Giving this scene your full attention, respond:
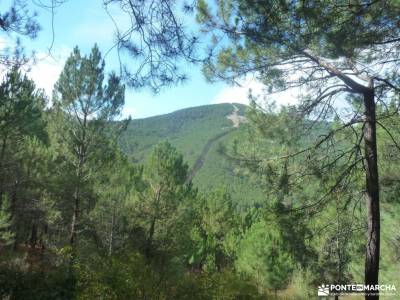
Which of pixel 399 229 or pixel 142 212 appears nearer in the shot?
pixel 399 229

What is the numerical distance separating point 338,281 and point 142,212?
10.1m

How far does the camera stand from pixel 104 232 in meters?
19.3

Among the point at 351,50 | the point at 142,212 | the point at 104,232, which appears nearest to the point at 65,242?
the point at 104,232

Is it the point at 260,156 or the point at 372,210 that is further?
the point at 260,156

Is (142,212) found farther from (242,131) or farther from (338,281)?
(242,131)

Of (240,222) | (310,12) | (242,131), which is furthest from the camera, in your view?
(240,222)

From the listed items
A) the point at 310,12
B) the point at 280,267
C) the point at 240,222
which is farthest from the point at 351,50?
the point at 240,222

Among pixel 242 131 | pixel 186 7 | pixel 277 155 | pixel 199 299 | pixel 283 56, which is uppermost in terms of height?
pixel 283 56

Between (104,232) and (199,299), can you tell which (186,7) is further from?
(104,232)

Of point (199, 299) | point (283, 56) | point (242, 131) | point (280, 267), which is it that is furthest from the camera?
point (280, 267)

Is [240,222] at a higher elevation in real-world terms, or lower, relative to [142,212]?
lower

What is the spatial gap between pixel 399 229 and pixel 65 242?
15.5m

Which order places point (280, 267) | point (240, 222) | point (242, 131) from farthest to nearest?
1. point (240, 222)
2. point (280, 267)
3. point (242, 131)

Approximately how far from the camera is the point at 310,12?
16.7ft
